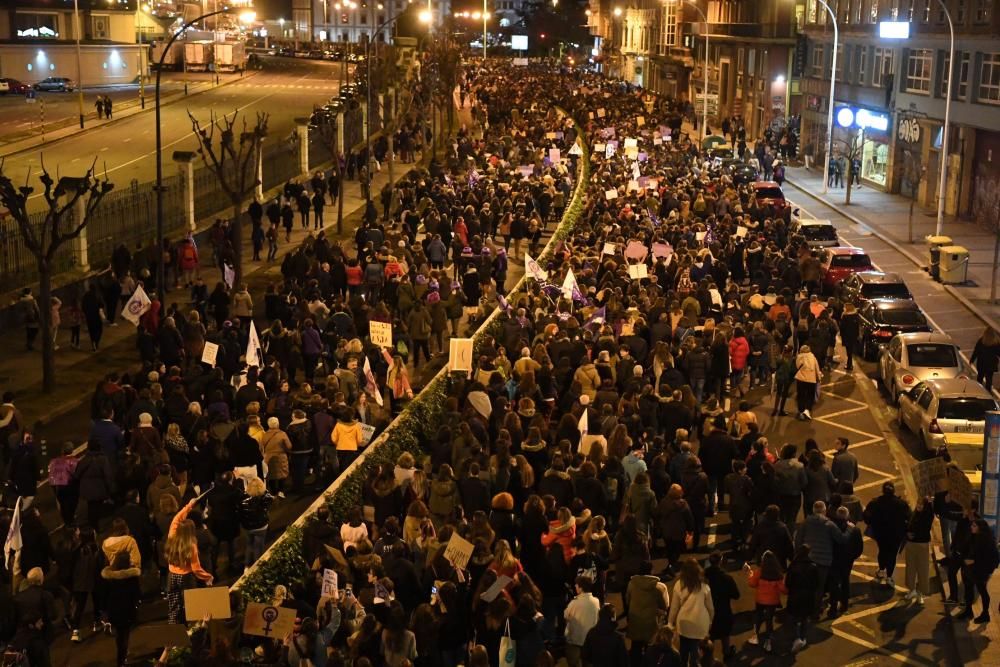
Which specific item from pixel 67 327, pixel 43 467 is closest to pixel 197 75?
pixel 67 327

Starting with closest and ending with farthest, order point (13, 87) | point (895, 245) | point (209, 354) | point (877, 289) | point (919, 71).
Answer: point (209, 354) → point (877, 289) → point (895, 245) → point (919, 71) → point (13, 87)

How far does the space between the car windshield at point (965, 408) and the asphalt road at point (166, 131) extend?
2586 cm

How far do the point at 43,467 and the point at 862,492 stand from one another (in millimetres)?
11809

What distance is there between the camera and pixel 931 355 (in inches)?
979

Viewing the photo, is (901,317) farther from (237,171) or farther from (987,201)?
(987,201)

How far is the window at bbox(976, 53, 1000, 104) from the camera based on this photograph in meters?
48.7

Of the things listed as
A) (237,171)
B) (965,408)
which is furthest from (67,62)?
(965,408)

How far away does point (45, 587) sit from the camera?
14.0m

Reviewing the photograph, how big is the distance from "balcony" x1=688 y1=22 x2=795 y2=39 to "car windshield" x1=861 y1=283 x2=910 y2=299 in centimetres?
4827

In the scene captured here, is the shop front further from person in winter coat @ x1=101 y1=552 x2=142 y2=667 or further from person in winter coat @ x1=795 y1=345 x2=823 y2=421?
person in winter coat @ x1=101 y1=552 x2=142 y2=667

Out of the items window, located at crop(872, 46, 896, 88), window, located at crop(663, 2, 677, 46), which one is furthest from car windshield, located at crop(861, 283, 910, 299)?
window, located at crop(663, 2, 677, 46)

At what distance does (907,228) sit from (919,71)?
431 inches

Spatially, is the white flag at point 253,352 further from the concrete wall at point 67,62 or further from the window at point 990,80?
the concrete wall at point 67,62

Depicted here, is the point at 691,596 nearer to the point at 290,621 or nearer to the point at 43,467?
the point at 290,621
